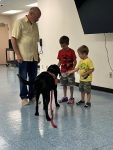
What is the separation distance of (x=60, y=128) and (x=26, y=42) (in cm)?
165

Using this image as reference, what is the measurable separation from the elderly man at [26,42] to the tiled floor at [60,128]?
565 mm

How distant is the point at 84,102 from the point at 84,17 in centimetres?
166

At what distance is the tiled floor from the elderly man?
565 mm

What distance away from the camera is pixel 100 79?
5344 mm

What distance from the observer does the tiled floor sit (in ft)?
8.59

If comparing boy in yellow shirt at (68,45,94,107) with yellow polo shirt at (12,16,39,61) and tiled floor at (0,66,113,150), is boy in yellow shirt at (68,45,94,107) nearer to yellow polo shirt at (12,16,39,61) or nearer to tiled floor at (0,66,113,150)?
tiled floor at (0,66,113,150)

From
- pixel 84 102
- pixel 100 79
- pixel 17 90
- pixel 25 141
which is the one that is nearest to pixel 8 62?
pixel 17 90

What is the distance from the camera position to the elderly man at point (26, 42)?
4125 millimetres

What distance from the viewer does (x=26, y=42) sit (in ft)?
13.8

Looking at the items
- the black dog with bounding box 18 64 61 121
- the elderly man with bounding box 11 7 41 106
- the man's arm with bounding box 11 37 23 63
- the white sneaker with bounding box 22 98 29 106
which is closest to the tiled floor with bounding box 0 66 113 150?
the white sneaker with bounding box 22 98 29 106

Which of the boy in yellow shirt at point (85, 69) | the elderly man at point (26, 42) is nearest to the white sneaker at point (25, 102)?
the elderly man at point (26, 42)

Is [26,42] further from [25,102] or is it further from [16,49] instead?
[25,102]

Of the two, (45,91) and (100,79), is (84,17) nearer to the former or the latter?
(100,79)

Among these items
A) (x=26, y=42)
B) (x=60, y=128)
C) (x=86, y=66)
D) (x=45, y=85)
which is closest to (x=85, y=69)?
(x=86, y=66)
